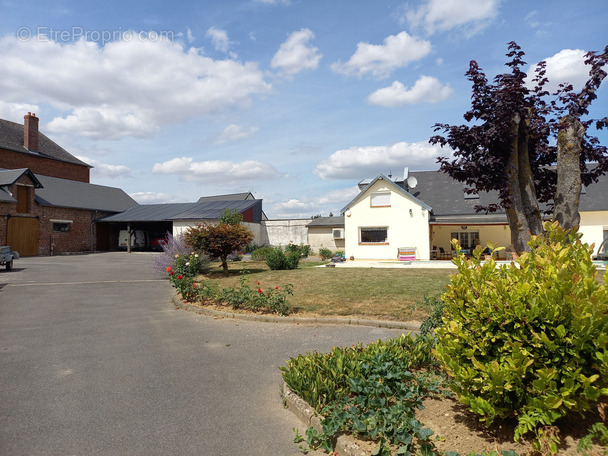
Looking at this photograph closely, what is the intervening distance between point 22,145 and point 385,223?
39.1m

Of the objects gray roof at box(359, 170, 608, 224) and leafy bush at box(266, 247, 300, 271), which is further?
gray roof at box(359, 170, 608, 224)

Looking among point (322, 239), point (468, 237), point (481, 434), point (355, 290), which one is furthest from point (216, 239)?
point (322, 239)

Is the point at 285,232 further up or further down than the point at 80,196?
further down

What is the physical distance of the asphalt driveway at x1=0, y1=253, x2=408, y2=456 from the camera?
3553 mm

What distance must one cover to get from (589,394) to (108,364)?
558cm

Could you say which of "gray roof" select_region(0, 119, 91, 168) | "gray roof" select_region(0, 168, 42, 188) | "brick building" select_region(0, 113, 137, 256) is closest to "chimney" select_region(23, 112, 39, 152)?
"brick building" select_region(0, 113, 137, 256)

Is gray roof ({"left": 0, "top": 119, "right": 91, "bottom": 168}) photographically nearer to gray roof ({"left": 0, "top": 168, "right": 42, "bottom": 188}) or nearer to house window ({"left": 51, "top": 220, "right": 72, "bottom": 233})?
gray roof ({"left": 0, "top": 168, "right": 42, "bottom": 188})

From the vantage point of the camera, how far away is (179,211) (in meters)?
34.5

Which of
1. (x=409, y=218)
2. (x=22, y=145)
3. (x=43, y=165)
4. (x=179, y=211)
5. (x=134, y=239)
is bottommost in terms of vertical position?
(x=134, y=239)

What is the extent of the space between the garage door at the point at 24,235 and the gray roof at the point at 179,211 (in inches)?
241

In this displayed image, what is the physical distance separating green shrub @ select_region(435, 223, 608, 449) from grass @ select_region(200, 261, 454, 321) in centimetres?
472

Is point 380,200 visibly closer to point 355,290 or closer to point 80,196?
point 355,290

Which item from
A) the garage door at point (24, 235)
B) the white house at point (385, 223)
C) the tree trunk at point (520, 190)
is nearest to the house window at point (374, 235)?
the white house at point (385, 223)

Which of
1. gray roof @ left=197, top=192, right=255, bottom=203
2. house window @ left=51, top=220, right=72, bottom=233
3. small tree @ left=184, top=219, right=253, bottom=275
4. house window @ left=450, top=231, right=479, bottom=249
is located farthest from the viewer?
gray roof @ left=197, top=192, right=255, bottom=203
